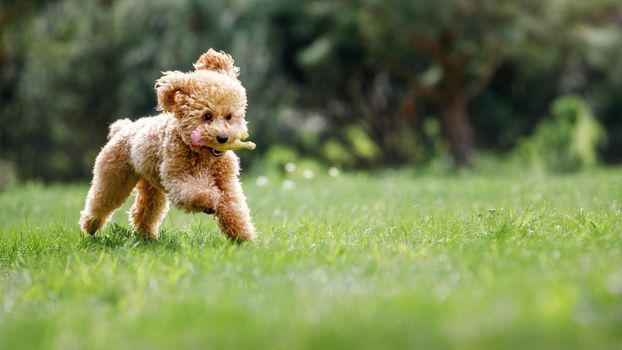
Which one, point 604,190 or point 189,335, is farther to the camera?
point 604,190

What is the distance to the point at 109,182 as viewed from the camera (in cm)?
475

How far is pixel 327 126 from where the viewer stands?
594 inches

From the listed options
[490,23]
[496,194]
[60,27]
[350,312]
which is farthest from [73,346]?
[60,27]

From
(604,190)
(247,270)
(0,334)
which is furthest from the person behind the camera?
(604,190)

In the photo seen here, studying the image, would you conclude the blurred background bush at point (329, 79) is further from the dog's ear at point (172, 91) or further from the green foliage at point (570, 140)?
the dog's ear at point (172, 91)

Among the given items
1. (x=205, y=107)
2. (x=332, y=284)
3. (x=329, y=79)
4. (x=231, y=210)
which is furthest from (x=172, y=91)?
(x=329, y=79)

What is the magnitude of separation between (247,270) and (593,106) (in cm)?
1240

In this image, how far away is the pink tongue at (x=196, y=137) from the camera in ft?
13.4

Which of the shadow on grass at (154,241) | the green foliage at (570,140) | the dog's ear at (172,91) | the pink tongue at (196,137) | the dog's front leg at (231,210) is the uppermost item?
the dog's ear at (172,91)

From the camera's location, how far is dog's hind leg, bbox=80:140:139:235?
15.5ft

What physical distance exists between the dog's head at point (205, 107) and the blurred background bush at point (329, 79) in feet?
25.9

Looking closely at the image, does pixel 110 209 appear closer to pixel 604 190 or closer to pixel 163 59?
pixel 604 190

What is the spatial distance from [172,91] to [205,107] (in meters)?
0.27

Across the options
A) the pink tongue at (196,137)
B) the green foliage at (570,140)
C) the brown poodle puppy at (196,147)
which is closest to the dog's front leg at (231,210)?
the brown poodle puppy at (196,147)
